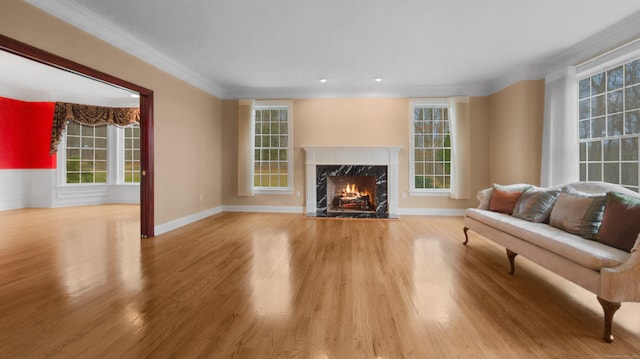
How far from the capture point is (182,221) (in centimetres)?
488

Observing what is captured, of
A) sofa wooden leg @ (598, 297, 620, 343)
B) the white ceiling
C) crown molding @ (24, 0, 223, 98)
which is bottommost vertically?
sofa wooden leg @ (598, 297, 620, 343)

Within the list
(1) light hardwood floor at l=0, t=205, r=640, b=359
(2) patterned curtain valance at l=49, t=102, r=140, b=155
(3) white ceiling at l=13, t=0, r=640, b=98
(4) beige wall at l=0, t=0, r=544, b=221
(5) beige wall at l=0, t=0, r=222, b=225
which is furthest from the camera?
(2) patterned curtain valance at l=49, t=102, r=140, b=155

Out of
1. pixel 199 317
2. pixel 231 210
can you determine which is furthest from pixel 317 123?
pixel 199 317

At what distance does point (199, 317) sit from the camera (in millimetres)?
1891

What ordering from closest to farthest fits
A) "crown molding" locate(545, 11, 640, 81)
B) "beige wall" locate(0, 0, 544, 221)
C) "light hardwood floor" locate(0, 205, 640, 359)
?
"light hardwood floor" locate(0, 205, 640, 359), "crown molding" locate(545, 11, 640, 81), "beige wall" locate(0, 0, 544, 221)

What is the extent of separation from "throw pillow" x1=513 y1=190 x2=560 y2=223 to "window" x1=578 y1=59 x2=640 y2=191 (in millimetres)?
1344

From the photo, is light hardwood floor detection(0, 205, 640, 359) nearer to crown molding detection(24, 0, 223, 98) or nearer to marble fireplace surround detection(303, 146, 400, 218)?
marble fireplace surround detection(303, 146, 400, 218)

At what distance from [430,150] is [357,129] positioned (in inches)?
64.4

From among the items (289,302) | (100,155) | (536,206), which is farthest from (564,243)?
(100,155)

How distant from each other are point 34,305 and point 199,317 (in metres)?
1.31

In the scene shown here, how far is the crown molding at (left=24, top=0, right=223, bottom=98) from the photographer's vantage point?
281 cm

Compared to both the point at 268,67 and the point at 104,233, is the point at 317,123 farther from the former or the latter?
the point at 104,233

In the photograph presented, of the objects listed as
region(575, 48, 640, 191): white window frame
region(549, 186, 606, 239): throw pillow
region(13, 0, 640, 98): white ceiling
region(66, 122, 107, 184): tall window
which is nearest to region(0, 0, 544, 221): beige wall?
region(13, 0, 640, 98): white ceiling

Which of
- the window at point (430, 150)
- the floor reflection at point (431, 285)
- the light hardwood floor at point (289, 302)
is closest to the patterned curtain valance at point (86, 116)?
the light hardwood floor at point (289, 302)
